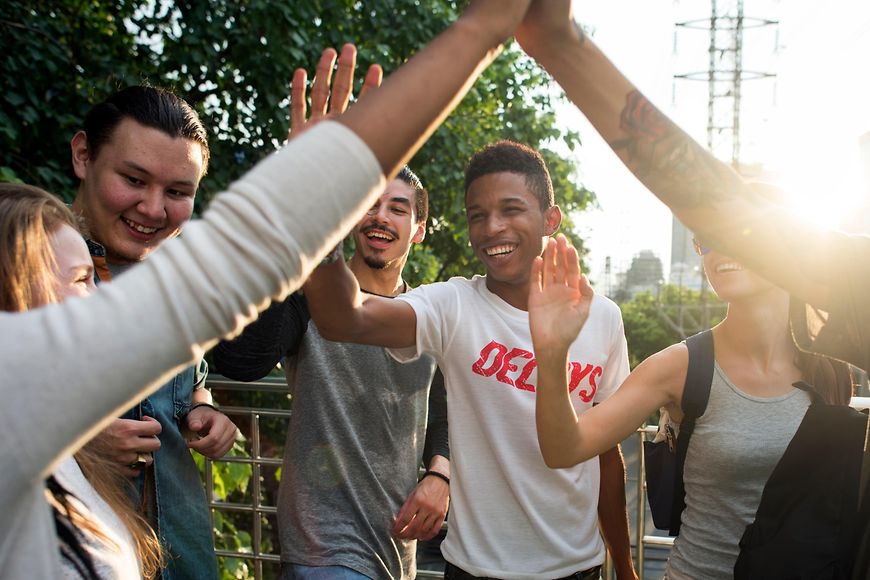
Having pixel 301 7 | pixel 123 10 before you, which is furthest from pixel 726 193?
pixel 123 10

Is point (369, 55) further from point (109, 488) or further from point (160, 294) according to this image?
point (160, 294)

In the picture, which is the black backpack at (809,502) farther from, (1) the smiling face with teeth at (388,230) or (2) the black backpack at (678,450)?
(1) the smiling face with teeth at (388,230)

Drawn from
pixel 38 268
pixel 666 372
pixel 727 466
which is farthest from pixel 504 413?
pixel 38 268

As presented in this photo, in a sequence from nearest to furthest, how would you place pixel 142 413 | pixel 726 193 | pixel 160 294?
pixel 160 294 → pixel 726 193 → pixel 142 413

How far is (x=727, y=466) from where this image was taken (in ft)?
7.15

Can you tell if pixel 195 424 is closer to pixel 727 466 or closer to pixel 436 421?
pixel 436 421

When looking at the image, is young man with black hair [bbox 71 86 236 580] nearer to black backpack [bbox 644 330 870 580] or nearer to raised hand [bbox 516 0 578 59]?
raised hand [bbox 516 0 578 59]

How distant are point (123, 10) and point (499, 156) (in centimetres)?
495

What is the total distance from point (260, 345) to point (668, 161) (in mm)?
1464

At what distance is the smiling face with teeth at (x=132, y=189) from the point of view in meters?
2.23

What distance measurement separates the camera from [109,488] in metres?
1.52

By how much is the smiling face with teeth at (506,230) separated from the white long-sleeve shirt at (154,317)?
5.87 feet

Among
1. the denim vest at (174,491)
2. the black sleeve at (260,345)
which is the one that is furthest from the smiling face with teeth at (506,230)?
the denim vest at (174,491)

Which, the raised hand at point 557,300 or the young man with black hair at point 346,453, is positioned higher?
the raised hand at point 557,300
